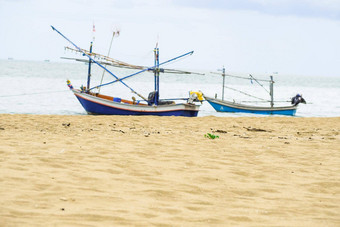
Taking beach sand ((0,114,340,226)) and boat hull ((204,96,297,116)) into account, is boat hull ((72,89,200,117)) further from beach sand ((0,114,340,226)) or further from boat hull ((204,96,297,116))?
beach sand ((0,114,340,226))

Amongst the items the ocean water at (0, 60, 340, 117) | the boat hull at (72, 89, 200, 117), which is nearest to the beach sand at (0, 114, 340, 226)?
the boat hull at (72, 89, 200, 117)

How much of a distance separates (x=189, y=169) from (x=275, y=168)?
1.42m

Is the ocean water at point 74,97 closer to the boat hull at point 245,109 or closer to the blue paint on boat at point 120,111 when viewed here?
the boat hull at point 245,109

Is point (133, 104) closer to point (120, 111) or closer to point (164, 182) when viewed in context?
point (120, 111)

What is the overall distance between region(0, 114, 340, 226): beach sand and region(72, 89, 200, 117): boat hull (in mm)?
10993

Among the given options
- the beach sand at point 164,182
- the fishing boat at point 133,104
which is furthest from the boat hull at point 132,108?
the beach sand at point 164,182

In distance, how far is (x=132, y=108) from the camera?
20578 mm

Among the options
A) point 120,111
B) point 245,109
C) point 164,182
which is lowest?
point 164,182

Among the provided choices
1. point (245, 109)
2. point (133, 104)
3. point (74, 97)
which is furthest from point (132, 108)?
point (74, 97)

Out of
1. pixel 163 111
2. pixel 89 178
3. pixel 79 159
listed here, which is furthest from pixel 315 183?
pixel 163 111

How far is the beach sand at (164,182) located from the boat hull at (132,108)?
10993 millimetres

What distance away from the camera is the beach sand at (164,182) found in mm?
4312

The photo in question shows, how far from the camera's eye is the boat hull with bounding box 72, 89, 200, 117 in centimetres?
2062

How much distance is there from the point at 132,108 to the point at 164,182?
49.2ft
